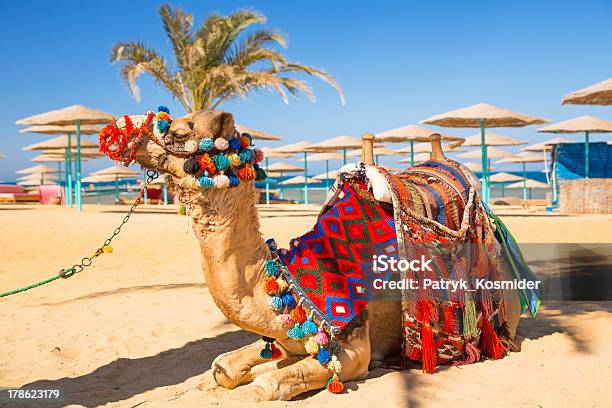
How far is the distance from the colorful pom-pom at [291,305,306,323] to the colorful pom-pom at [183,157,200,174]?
0.92 m

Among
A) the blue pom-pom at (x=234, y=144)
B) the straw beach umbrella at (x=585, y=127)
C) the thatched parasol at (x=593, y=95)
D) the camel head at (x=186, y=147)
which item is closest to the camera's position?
the camel head at (x=186, y=147)

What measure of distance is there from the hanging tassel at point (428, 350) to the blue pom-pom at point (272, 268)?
3.27 feet

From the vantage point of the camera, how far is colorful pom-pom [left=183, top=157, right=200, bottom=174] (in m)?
2.84

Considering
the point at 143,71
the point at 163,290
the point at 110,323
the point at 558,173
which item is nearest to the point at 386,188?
the point at 110,323

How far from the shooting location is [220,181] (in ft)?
9.45

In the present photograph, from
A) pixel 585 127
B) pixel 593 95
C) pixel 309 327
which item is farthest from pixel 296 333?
pixel 585 127

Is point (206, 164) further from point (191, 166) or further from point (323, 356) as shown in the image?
point (323, 356)

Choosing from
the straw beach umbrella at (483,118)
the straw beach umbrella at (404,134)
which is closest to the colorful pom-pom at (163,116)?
the straw beach umbrella at (483,118)

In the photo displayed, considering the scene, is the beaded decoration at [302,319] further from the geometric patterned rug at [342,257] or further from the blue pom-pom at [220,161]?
the blue pom-pom at [220,161]

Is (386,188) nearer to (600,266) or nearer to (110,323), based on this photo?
(110,323)

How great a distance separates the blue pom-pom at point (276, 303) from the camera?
3.15m

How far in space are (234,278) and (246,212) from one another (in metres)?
0.34

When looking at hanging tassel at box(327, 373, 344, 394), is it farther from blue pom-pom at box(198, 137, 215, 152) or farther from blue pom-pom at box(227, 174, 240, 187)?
blue pom-pom at box(198, 137, 215, 152)

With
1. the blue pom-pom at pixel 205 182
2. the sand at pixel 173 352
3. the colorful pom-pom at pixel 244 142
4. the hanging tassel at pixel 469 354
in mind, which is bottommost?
the sand at pixel 173 352
